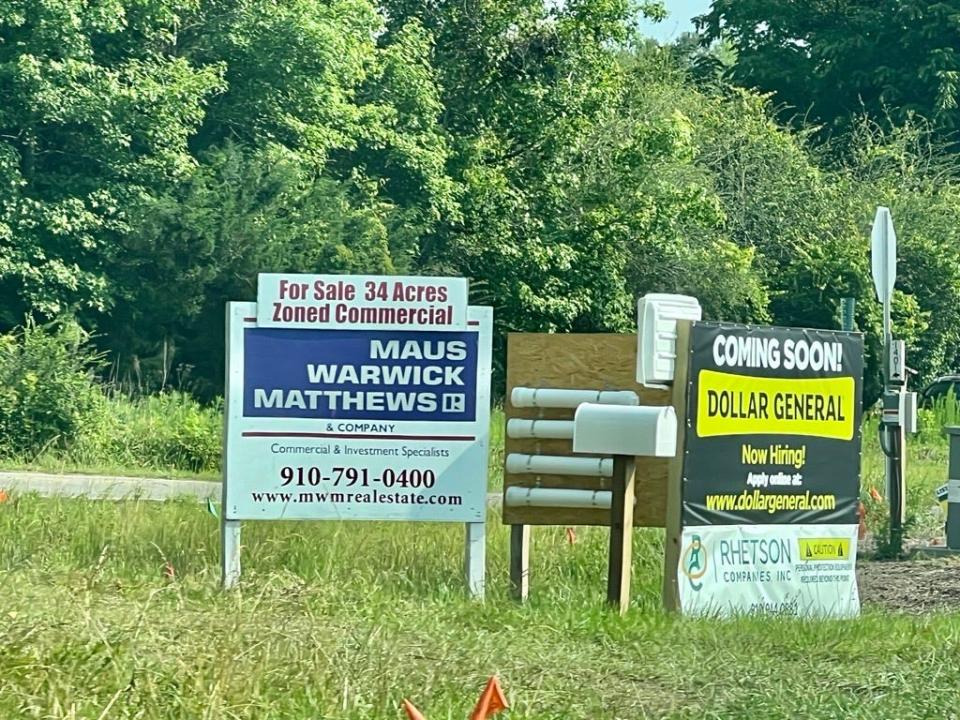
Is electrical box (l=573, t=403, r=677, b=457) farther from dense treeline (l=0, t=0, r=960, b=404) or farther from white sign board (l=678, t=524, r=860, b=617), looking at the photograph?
dense treeline (l=0, t=0, r=960, b=404)

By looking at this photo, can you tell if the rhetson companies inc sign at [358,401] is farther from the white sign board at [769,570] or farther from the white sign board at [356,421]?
the white sign board at [769,570]

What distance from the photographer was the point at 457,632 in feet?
28.1

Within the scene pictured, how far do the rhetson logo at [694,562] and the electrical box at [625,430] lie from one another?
0.65m

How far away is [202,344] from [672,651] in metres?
22.5

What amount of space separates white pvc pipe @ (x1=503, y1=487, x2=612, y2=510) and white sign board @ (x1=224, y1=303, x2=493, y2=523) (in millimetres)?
238

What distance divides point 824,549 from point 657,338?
2054 millimetres

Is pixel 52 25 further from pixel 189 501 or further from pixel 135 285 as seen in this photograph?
pixel 189 501

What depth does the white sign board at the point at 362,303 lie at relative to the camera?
1045 centimetres

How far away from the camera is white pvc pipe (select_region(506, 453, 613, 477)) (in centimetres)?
1031

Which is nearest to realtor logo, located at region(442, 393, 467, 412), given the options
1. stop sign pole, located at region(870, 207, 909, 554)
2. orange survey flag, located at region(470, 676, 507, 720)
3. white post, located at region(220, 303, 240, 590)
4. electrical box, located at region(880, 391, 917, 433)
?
white post, located at region(220, 303, 240, 590)

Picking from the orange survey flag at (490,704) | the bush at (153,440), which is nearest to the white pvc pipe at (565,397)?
the orange survey flag at (490,704)

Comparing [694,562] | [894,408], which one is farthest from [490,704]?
[894,408]

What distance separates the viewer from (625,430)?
9516 millimetres

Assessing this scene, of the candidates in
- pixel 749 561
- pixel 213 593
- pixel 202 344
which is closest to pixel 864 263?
pixel 202 344
